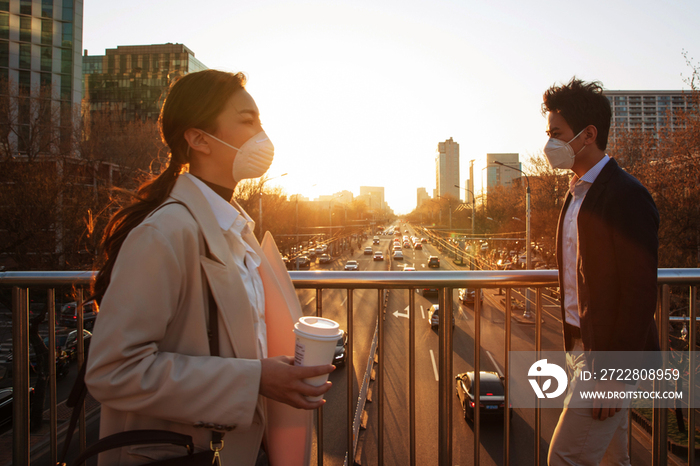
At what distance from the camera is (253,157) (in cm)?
143

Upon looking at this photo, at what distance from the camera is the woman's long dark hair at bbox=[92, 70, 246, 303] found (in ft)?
4.20

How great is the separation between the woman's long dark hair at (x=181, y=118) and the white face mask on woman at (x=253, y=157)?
9cm

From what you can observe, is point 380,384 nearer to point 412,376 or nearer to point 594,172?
point 412,376

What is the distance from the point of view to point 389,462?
8.77 metres

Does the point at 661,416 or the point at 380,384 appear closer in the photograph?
the point at 380,384

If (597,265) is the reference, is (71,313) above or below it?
below

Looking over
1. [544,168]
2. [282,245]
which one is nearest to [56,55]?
[282,245]

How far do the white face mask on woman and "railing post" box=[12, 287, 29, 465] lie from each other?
1506 millimetres

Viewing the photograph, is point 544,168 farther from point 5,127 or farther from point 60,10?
point 60,10

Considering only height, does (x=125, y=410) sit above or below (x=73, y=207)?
below

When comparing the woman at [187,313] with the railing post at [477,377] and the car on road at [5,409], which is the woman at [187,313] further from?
the car on road at [5,409]

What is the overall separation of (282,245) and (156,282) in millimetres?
29432

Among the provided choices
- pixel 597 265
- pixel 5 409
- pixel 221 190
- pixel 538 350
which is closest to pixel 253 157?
pixel 221 190

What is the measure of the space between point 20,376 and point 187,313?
5.06 ft
